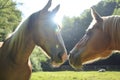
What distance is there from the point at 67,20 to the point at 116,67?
2876cm

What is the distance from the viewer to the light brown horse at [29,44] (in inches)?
263

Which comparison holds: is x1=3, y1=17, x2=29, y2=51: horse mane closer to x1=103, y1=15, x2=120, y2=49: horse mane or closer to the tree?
x1=103, y1=15, x2=120, y2=49: horse mane

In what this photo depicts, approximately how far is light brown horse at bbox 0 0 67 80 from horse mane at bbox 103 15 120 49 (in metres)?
1.35

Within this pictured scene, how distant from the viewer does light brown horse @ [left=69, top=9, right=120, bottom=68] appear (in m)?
5.40

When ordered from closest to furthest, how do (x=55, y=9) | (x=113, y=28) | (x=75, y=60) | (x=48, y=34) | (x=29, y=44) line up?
(x=113, y=28) < (x=75, y=60) < (x=48, y=34) < (x=55, y=9) < (x=29, y=44)

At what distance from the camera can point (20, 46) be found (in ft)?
22.7

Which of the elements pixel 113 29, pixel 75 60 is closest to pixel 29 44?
pixel 75 60

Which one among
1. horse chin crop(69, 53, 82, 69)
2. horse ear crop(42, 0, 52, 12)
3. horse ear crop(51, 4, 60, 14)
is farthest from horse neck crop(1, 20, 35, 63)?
horse chin crop(69, 53, 82, 69)

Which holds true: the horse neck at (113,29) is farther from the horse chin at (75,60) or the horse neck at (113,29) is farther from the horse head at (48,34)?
the horse head at (48,34)

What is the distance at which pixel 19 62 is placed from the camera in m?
6.91

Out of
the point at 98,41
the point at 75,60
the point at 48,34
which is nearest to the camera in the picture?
the point at 98,41

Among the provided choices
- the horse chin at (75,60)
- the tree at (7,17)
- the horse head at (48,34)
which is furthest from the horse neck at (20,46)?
the tree at (7,17)

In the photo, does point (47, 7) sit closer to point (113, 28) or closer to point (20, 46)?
point (20, 46)

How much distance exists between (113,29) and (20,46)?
235 centimetres
